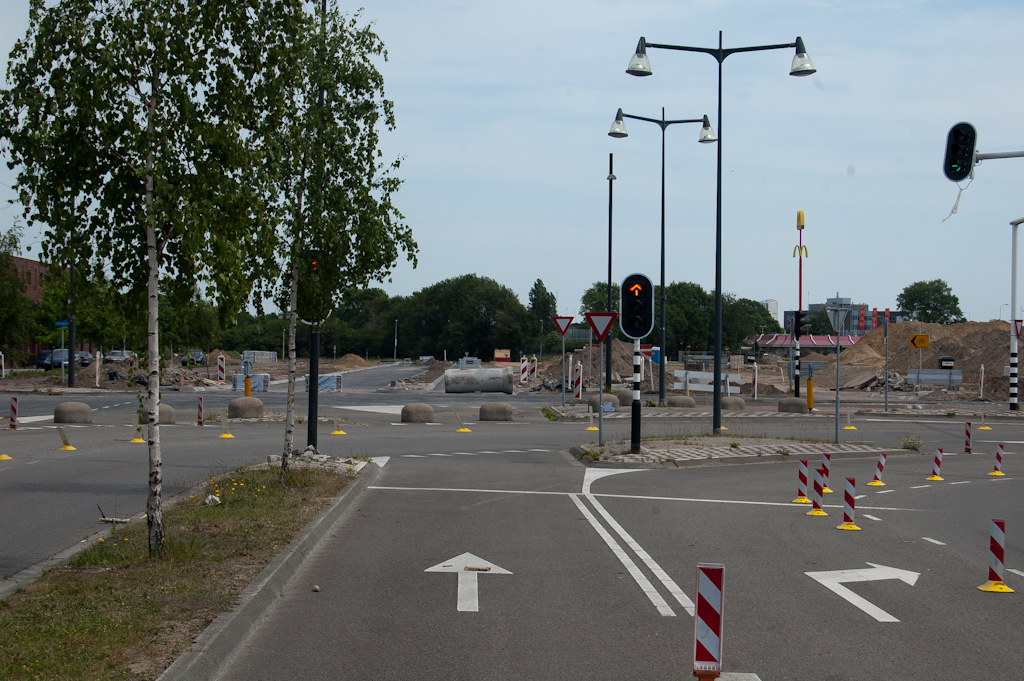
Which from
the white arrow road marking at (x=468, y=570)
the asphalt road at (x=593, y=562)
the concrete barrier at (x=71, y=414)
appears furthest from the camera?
the concrete barrier at (x=71, y=414)

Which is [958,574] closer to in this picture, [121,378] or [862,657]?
[862,657]

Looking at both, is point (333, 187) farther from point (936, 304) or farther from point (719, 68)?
point (936, 304)

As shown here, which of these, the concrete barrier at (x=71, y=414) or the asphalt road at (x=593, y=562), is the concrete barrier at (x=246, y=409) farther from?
the asphalt road at (x=593, y=562)

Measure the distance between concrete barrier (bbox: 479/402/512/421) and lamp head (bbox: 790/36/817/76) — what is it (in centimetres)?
1479

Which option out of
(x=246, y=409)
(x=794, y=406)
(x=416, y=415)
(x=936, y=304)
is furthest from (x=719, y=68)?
(x=936, y=304)

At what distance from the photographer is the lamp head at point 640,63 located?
19.7 metres

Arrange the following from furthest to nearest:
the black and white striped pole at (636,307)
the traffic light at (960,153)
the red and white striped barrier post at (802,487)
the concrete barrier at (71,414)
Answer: the concrete barrier at (71,414), the black and white striped pole at (636,307), the traffic light at (960,153), the red and white striped barrier post at (802,487)

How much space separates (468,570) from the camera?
28.9ft

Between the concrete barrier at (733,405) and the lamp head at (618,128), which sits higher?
the lamp head at (618,128)

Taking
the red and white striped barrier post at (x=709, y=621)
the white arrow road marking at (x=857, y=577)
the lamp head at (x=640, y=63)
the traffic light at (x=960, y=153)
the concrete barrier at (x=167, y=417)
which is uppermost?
the lamp head at (x=640, y=63)

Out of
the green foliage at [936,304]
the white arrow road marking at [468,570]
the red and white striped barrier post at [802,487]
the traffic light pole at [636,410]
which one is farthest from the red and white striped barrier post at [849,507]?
the green foliage at [936,304]

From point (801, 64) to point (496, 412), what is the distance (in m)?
15.4

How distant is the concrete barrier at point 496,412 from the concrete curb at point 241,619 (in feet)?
67.7

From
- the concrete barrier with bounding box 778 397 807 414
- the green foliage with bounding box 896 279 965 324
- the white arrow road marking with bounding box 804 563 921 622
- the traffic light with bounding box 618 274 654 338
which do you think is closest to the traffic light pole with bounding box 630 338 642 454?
the traffic light with bounding box 618 274 654 338
